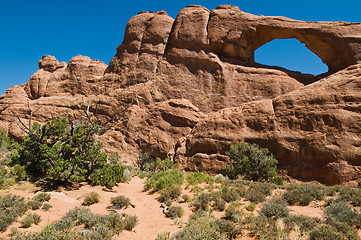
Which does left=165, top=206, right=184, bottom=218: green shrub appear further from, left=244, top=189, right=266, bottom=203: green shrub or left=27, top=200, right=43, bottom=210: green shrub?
left=27, top=200, right=43, bottom=210: green shrub

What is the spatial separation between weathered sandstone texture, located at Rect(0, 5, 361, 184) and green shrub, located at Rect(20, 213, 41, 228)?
1601 cm

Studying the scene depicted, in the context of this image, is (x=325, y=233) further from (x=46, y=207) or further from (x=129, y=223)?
(x=46, y=207)

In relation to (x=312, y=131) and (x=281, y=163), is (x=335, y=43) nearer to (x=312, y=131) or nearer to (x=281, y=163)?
(x=312, y=131)

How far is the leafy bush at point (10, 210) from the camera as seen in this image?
25.1 ft

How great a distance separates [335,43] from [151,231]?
3354cm

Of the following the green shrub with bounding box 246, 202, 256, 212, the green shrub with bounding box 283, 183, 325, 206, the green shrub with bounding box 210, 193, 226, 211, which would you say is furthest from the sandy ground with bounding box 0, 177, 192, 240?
the green shrub with bounding box 283, 183, 325, 206

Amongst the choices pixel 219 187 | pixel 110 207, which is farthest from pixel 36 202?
pixel 219 187

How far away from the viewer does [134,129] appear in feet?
91.4

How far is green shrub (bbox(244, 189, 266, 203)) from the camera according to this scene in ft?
33.8

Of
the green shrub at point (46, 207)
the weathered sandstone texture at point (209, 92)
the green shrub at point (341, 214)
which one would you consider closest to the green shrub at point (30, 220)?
the green shrub at point (46, 207)

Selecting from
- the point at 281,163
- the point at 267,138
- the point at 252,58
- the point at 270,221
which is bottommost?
the point at 270,221

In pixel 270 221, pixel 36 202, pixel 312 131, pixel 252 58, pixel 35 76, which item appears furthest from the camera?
pixel 35 76

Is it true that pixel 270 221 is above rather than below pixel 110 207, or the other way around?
above

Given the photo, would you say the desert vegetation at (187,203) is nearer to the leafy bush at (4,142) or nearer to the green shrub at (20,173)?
the green shrub at (20,173)
